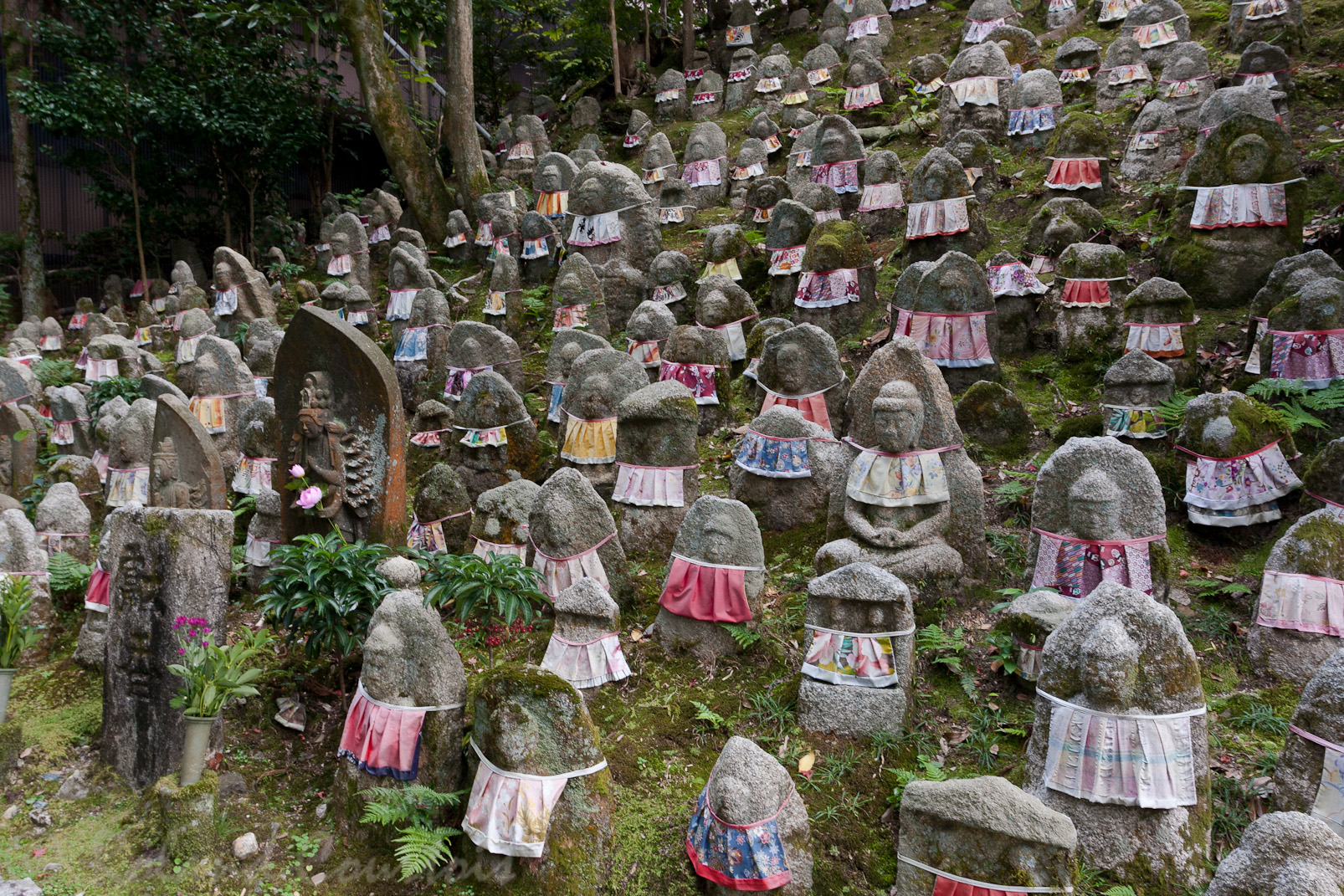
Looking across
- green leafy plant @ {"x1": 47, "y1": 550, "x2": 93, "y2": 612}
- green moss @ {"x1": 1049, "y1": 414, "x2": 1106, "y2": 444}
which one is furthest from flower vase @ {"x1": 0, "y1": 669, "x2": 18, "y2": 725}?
green moss @ {"x1": 1049, "y1": 414, "x2": 1106, "y2": 444}

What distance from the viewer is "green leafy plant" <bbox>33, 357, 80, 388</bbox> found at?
1346cm

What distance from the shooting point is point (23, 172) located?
16.9m

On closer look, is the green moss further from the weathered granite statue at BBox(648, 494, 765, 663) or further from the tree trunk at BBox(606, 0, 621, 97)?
the tree trunk at BBox(606, 0, 621, 97)

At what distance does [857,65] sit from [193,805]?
1646cm

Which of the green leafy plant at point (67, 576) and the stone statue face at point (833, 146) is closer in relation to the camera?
the green leafy plant at point (67, 576)

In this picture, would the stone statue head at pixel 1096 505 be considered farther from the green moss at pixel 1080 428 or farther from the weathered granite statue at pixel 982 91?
the weathered granite statue at pixel 982 91

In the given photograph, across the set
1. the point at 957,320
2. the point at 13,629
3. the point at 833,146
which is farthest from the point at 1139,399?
the point at 13,629

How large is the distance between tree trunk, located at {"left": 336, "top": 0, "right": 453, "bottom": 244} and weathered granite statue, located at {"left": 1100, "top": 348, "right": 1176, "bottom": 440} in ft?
41.2

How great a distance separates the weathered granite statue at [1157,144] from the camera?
12.3 meters

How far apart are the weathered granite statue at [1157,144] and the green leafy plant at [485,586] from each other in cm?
1072

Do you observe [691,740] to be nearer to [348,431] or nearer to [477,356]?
[348,431]

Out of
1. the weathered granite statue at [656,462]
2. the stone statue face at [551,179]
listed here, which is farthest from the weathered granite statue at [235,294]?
the weathered granite statue at [656,462]

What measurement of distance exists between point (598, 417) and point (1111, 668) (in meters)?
5.26

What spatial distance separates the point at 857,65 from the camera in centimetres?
1722
